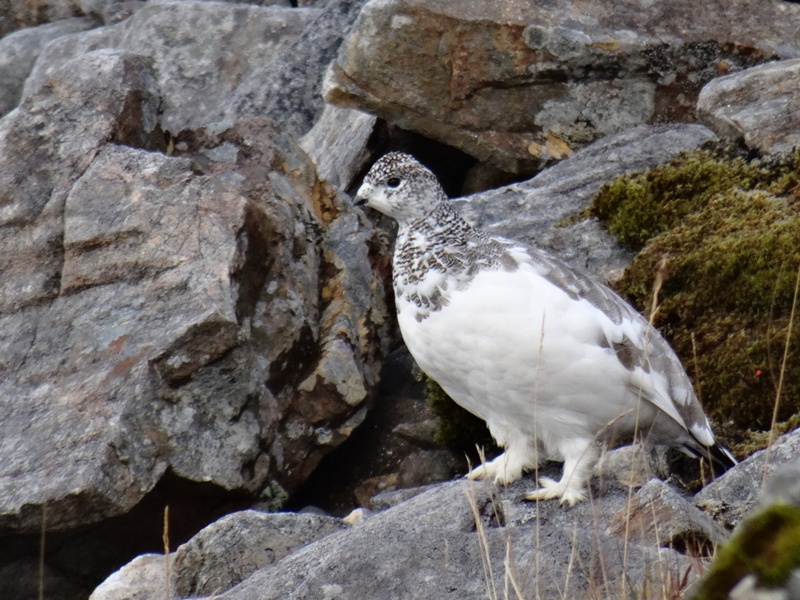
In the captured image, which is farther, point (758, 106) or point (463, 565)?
point (758, 106)

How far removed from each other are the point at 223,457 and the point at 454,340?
1437mm

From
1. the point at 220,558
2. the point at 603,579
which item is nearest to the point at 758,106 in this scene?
the point at 220,558

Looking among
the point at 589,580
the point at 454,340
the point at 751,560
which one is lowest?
the point at 454,340

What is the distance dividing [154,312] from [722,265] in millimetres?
2645

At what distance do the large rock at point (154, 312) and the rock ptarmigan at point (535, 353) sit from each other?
3.67ft

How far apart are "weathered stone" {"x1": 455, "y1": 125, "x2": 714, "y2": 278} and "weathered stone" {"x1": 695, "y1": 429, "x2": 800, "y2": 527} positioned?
80.6 inches

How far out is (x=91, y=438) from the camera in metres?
4.97

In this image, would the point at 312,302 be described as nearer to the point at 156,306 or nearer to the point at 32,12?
the point at 156,306

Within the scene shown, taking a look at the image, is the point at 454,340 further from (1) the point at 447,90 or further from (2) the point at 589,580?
(1) the point at 447,90

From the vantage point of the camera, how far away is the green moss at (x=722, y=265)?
5137 millimetres

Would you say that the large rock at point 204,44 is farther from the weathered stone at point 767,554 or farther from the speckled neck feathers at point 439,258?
the weathered stone at point 767,554

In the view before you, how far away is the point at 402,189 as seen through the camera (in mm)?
4941

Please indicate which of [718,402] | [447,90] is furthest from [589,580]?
[447,90]

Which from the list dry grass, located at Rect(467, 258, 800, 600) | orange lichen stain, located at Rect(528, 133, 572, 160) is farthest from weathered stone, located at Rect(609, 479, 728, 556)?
orange lichen stain, located at Rect(528, 133, 572, 160)
